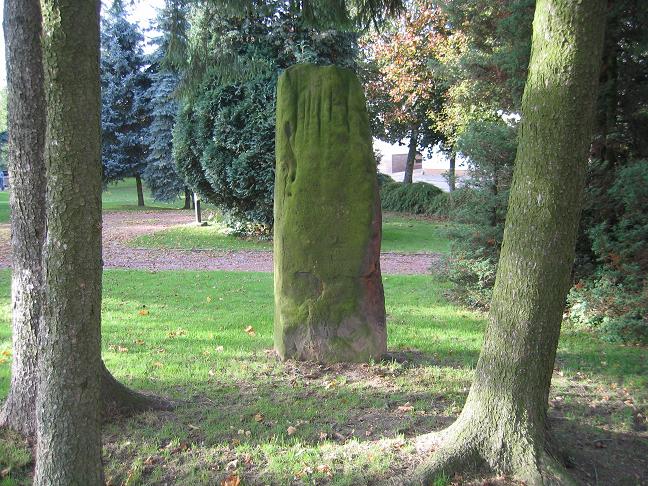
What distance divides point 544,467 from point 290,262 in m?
2.93

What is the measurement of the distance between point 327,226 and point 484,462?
8.69 feet

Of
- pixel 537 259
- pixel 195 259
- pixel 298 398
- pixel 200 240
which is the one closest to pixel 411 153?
pixel 200 240

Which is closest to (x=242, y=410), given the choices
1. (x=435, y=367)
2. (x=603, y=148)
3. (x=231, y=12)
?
(x=435, y=367)

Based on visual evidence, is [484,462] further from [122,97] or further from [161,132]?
[122,97]

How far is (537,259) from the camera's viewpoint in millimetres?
3291

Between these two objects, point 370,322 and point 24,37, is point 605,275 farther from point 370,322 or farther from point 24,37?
point 24,37

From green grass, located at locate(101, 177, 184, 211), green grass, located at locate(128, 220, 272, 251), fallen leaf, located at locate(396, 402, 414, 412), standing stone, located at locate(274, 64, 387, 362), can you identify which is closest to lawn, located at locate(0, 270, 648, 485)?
fallen leaf, located at locate(396, 402, 414, 412)

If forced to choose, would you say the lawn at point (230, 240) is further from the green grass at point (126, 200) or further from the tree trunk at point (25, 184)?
the green grass at point (126, 200)

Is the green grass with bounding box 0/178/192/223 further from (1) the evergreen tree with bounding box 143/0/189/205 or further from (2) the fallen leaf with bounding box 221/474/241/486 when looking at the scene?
(2) the fallen leaf with bounding box 221/474/241/486

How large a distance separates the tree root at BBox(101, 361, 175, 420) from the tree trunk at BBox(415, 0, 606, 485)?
2233 millimetres

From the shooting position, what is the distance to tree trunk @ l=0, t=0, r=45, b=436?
3.54 meters

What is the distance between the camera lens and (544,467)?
338 centimetres

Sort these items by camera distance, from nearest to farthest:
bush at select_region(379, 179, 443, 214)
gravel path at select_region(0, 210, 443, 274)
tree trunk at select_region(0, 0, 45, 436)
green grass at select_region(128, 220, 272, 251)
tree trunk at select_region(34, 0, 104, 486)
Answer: tree trunk at select_region(34, 0, 104, 486) → tree trunk at select_region(0, 0, 45, 436) → gravel path at select_region(0, 210, 443, 274) → green grass at select_region(128, 220, 272, 251) → bush at select_region(379, 179, 443, 214)

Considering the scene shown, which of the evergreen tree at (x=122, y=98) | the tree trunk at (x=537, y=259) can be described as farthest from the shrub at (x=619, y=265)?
the evergreen tree at (x=122, y=98)
